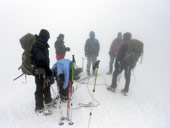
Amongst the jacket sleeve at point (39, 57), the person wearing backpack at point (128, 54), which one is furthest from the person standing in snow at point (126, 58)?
the jacket sleeve at point (39, 57)

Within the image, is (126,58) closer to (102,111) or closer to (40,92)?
(102,111)

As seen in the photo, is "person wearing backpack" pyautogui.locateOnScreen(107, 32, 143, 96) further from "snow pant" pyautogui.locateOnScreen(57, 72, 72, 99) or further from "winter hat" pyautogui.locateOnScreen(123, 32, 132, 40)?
"snow pant" pyautogui.locateOnScreen(57, 72, 72, 99)

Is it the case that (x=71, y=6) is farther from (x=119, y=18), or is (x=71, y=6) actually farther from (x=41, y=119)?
(x=41, y=119)

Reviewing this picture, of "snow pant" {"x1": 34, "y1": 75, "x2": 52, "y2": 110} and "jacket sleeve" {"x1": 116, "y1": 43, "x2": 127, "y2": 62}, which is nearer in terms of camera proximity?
"snow pant" {"x1": 34, "y1": 75, "x2": 52, "y2": 110}

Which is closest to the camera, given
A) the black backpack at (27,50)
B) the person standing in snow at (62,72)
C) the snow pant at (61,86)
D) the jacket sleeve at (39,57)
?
the jacket sleeve at (39,57)

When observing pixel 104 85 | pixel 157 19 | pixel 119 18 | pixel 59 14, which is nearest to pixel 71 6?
pixel 59 14

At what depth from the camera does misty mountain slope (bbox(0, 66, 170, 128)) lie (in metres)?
5.56

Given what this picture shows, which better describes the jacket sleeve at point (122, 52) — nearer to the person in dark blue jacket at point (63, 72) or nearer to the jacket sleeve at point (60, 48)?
the person in dark blue jacket at point (63, 72)

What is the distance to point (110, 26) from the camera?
80.1m

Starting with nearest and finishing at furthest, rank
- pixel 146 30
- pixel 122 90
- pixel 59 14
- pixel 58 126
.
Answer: pixel 58 126
pixel 122 90
pixel 146 30
pixel 59 14

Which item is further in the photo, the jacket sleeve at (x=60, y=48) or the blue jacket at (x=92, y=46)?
the blue jacket at (x=92, y=46)

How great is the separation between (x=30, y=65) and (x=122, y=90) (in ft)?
15.7

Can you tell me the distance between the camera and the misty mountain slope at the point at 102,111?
5.56 metres

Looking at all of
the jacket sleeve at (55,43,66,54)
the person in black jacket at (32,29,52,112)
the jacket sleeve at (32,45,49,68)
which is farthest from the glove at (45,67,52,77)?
the jacket sleeve at (55,43,66,54)
